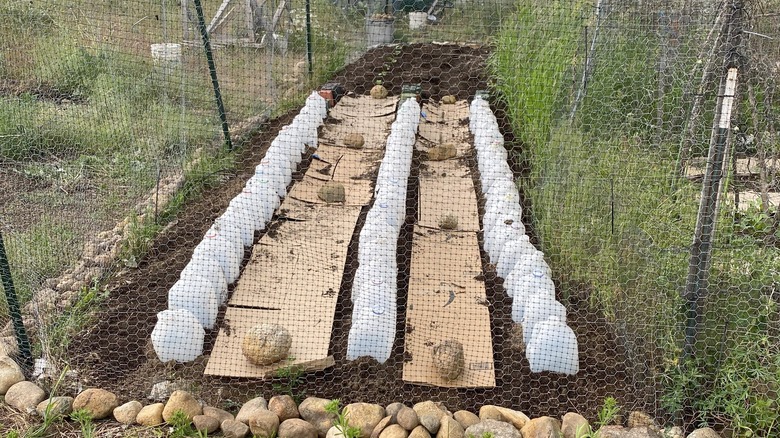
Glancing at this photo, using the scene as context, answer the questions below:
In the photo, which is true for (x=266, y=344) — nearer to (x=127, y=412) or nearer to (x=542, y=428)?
(x=127, y=412)

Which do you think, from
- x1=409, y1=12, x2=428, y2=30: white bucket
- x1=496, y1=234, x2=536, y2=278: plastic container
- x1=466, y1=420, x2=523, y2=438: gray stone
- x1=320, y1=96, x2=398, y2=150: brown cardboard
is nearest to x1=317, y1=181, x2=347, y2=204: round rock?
x1=320, y1=96, x2=398, y2=150: brown cardboard

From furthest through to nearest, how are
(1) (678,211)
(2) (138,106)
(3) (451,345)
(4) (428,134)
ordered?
1. (4) (428,134)
2. (2) (138,106)
3. (1) (678,211)
4. (3) (451,345)

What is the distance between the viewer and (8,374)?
3188 millimetres

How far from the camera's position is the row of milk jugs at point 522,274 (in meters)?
3.32

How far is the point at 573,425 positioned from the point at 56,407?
208 cm

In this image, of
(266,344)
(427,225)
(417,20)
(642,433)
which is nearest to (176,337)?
(266,344)

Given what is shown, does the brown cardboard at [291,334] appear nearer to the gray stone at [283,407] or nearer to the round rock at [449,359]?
the gray stone at [283,407]

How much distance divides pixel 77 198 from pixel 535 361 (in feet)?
10.9

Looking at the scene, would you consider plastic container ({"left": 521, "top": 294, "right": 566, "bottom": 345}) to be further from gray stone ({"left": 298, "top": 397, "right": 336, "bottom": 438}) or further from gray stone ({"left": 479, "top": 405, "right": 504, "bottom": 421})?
gray stone ({"left": 298, "top": 397, "right": 336, "bottom": 438})

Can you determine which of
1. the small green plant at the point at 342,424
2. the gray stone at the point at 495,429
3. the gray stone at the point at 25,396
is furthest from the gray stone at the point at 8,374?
the gray stone at the point at 495,429

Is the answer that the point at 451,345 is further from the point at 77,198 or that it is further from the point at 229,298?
the point at 77,198

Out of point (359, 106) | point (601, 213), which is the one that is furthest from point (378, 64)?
point (601, 213)

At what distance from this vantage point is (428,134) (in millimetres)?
6422

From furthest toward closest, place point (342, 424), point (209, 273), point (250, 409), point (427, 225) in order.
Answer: point (427, 225)
point (209, 273)
point (250, 409)
point (342, 424)
